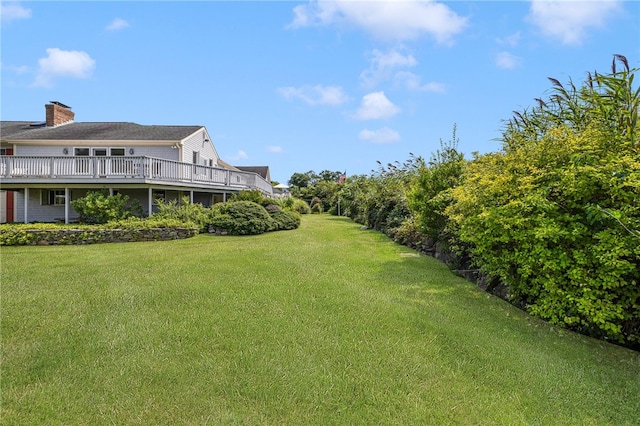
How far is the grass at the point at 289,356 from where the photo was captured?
2.71 meters

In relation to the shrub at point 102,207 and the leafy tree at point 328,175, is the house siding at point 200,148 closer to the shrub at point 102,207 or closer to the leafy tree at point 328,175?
the shrub at point 102,207

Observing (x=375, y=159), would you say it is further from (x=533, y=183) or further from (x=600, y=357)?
(x=600, y=357)

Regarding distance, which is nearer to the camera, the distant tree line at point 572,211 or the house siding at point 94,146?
the distant tree line at point 572,211

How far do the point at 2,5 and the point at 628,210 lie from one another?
11.9 meters

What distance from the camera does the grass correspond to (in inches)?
107

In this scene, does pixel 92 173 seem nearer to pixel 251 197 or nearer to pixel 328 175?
pixel 251 197

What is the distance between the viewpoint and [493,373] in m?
3.31

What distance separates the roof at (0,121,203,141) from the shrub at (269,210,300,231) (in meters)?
7.10

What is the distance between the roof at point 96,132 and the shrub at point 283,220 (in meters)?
7.10

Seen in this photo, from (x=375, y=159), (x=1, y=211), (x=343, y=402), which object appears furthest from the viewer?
(x=375, y=159)

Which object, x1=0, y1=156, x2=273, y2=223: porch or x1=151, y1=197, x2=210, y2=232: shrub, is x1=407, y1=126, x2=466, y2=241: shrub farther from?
x1=0, y1=156, x2=273, y2=223: porch

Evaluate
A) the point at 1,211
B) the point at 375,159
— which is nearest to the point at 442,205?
the point at 375,159

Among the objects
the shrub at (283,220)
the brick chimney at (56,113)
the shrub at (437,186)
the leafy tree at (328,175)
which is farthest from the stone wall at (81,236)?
the leafy tree at (328,175)

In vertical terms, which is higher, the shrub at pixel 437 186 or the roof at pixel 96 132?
the roof at pixel 96 132
